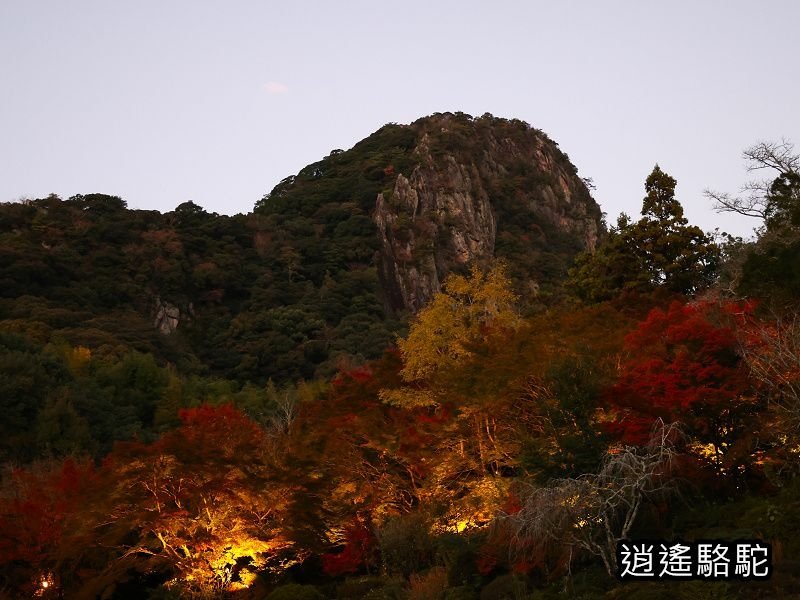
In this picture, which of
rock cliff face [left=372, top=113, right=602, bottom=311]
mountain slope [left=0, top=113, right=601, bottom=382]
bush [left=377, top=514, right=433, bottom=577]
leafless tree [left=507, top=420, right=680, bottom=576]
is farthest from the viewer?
rock cliff face [left=372, top=113, right=602, bottom=311]

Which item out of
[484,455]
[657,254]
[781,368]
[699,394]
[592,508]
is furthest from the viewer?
[657,254]

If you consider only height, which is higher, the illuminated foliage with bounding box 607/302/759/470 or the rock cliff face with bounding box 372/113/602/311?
the rock cliff face with bounding box 372/113/602/311

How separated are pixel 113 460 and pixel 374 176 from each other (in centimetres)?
10230

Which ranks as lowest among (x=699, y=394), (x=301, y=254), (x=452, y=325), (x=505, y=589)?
(x=505, y=589)

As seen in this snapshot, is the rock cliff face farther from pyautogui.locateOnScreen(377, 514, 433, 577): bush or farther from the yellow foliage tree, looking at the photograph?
pyautogui.locateOnScreen(377, 514, 433, 577): bush

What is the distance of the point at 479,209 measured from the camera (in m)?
115

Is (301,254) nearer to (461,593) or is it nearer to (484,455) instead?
(484,455)

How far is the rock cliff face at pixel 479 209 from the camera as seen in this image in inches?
4023

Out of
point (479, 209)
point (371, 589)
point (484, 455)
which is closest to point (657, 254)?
point (484, 455)

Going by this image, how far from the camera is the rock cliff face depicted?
102 metres

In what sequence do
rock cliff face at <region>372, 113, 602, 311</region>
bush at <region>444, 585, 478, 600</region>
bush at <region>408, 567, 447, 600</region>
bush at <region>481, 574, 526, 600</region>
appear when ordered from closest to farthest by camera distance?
bush at <region>481, 574, 526, 600</region> → bush at <region>444, 585, 478, 600</region> → bush at <region>408, 567, 447, 600</region> → rock cliff face at <region>372, 113, 602, 311</region>

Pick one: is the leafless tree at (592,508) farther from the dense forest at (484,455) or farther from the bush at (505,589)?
the bush at (505,589)

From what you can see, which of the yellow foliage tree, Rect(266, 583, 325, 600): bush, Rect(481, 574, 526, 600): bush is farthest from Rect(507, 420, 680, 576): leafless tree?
the yellow foliage tree

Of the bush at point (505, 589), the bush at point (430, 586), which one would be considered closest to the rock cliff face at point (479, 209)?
the bush at point (430, 586)
